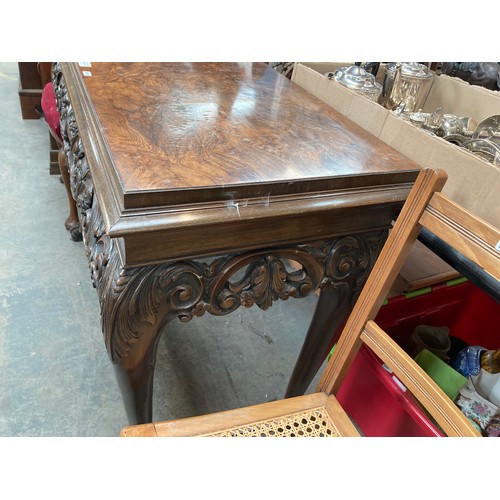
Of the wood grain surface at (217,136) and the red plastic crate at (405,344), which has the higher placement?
the wood grain surface at (217,136)

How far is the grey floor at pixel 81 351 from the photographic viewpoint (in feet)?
3.50

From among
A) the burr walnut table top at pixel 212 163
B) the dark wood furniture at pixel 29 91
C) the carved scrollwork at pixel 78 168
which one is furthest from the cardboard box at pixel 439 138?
the dark wood furniture at pixel 29 91

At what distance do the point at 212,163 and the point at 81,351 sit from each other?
33.6 inches

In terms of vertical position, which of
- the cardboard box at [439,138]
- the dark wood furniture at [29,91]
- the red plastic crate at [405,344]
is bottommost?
the dark wood furniture at [29,91]

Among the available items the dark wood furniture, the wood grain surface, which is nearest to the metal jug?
the wood grain surface

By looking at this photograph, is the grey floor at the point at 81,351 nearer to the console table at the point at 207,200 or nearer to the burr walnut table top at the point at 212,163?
the console table at the point at 207,200

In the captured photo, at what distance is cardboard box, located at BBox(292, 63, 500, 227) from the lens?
642 mm

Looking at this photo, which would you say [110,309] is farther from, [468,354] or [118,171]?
[468,354]

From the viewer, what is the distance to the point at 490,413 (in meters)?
0.84

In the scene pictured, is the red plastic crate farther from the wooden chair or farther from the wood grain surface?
the wood grain surface

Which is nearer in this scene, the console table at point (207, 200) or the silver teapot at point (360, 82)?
the console table at point (207, 200)

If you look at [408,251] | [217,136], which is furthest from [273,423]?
[217,136]

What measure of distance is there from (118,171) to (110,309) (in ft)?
0.65

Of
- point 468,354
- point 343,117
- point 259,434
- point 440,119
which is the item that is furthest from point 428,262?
point 259,434
